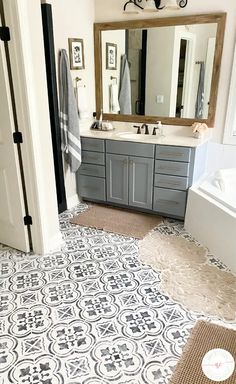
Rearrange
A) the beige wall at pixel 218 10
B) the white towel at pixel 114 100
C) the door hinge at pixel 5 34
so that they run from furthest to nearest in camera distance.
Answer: the white towel at pixel 114 100 < the beige wall at pixel 218 10 < the door hinge at pixel 5 34

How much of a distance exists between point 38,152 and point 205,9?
214 cm

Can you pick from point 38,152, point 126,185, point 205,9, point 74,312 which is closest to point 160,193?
point 126,185

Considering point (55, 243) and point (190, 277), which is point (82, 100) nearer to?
point (55, 243)

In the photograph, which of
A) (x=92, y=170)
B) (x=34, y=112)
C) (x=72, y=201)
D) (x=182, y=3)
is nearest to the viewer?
(x=34, y=112)

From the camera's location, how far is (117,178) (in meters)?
3.31

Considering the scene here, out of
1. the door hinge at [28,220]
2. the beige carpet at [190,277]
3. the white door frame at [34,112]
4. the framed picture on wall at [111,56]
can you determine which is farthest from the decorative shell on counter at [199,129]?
the door hinge at [28,220]

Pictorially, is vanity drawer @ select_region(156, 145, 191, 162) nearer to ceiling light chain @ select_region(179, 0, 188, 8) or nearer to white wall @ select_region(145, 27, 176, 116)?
white wall @ select_region(145, 27, 176, 116)

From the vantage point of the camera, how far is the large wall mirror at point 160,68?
298 centimetres

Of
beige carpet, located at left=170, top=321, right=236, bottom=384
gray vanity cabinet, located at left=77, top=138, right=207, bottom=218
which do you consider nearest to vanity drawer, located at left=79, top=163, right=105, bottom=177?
gray vanity cabinet, located at left=77, top=138, right=207, bottom=218

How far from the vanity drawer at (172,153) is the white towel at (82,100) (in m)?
0.95

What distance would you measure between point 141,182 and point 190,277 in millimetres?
1224

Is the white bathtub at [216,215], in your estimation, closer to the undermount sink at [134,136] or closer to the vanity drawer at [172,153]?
the vanity drawer at [172,153]

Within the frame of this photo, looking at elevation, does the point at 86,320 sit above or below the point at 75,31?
below

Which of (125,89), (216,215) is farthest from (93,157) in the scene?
(216,215)
